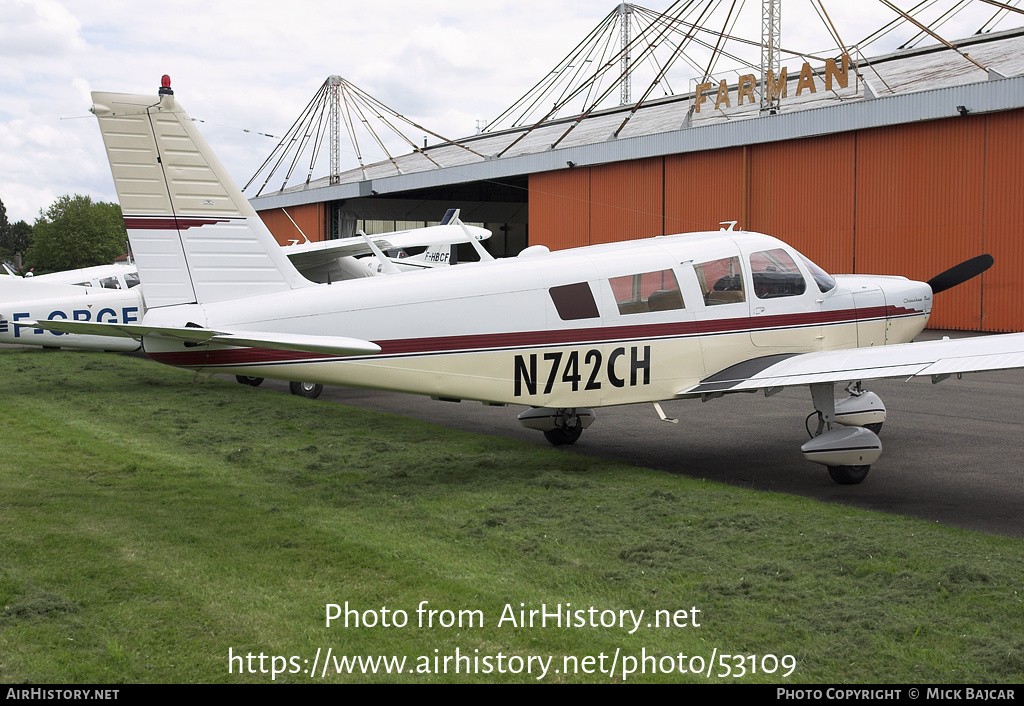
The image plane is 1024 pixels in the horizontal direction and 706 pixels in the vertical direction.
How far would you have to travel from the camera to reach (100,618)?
483 centimetres

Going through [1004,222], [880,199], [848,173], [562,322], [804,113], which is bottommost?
[562,322]

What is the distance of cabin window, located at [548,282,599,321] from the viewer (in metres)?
8.19

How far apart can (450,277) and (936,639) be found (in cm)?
495

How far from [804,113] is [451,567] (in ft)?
69.6

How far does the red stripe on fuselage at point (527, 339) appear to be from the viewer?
7348mm

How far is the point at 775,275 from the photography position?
927 cm

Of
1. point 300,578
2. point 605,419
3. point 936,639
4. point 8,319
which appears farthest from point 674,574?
point 8,319

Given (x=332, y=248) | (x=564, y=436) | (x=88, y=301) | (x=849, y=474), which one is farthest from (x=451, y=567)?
(x=88, y=301)

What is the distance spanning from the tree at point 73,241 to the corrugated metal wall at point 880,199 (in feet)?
307

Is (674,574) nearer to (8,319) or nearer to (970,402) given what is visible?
(970,402)

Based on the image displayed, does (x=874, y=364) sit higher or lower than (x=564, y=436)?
higher

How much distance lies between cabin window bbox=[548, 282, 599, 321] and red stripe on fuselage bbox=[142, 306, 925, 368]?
0.14 meters

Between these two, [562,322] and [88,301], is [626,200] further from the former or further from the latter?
[562,322]

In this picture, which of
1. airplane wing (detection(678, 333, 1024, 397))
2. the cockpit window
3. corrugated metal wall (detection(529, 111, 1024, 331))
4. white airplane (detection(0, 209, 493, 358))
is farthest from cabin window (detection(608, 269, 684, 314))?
corrugated metal wall (detection(529, 111, 1024, 331))
